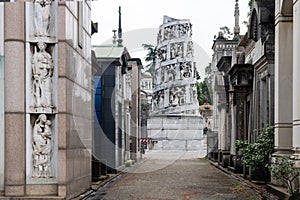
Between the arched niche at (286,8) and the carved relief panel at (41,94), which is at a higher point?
the arched niche at (286,8)

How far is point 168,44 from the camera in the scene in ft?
153

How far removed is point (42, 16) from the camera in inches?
379

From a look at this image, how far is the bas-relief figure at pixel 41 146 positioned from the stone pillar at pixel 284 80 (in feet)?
15.4

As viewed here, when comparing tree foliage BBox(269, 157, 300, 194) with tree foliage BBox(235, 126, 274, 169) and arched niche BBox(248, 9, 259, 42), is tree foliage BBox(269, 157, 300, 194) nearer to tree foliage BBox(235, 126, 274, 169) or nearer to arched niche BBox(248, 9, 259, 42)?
tree foliage BBox(235, 126, 274, 169)

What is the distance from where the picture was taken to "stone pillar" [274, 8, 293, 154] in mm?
11219

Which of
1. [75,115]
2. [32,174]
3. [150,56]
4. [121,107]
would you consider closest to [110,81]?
[121,107]

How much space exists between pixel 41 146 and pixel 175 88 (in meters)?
37.2

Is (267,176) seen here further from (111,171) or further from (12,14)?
(12,14)

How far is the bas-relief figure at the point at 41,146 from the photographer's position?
31.5 ft

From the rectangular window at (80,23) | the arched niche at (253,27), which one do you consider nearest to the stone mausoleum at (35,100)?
the rectangular window at (80,23)

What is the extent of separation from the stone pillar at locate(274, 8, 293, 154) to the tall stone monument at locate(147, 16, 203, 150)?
34.9 m

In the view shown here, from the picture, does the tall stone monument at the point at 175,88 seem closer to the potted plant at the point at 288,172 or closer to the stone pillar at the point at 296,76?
the stone pillar at the point at 296,76

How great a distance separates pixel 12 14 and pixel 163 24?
37.6m

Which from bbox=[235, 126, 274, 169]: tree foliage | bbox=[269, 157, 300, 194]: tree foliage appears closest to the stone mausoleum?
bbox=[269, 157, 300, 194]: tree foliage
